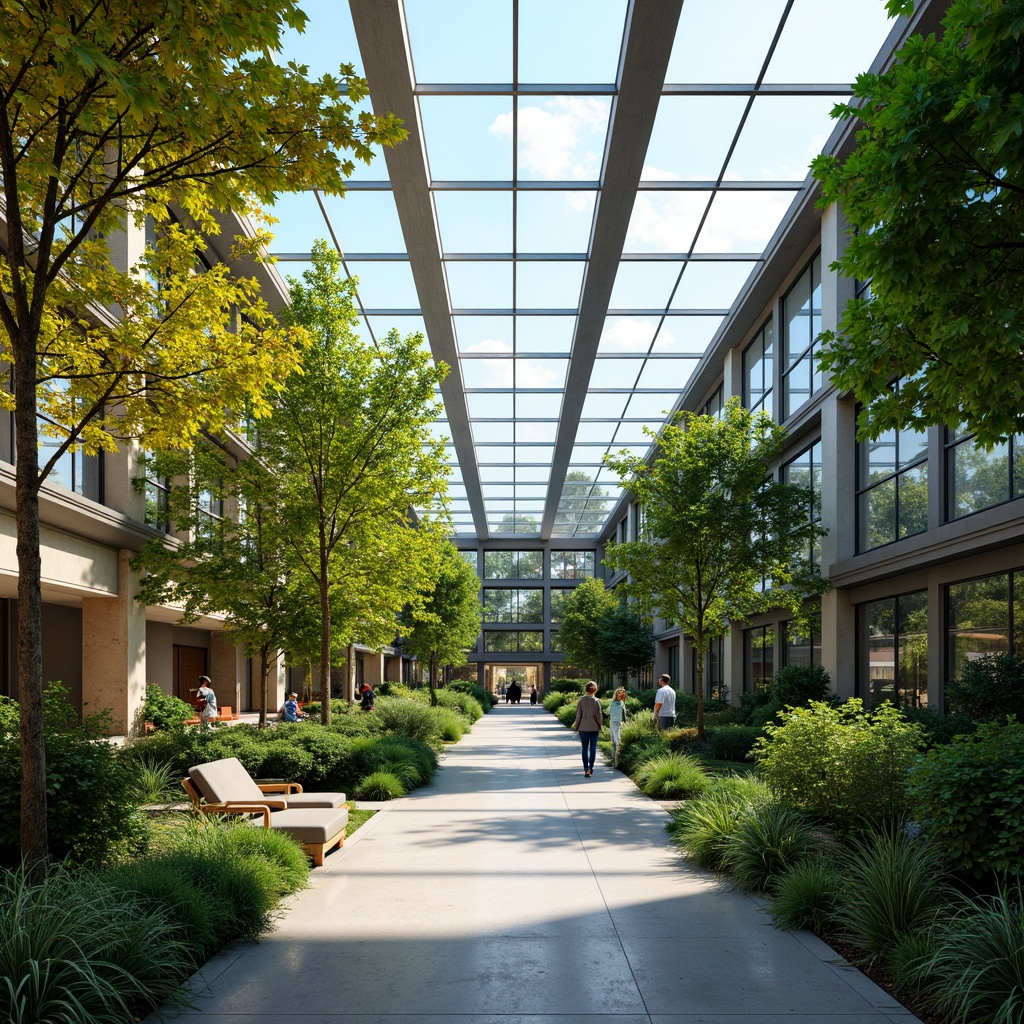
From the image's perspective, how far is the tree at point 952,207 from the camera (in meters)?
5.73

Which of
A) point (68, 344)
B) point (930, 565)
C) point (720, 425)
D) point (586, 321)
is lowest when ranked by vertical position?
point (930, 565)

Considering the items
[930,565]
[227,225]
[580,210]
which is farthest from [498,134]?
[930,565]

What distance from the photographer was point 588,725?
18.2 metres

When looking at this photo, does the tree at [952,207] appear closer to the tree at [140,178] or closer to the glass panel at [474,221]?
the tree at [140,178]

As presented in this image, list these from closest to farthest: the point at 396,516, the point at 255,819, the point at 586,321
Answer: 1. the point at 255,819
2. the point at 396,516
3. the point at 586,321

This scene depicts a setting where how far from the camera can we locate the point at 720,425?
832 inches

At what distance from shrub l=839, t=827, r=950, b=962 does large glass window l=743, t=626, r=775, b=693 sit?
18.6m

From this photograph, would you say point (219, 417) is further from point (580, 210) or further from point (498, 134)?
point (580, 210)

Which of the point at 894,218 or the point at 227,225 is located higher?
the point at 227,225

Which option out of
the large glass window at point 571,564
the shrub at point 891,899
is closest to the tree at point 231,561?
the shrub at point 891,899

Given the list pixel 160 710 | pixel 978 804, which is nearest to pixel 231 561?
pixel 160 710

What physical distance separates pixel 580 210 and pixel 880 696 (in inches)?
446

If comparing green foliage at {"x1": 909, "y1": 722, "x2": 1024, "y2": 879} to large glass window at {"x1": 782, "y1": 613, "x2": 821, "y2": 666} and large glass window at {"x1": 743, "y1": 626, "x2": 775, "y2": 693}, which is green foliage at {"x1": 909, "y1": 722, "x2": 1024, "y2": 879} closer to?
large glass window at {"x1": 782, "y1": 613, "x2": 821, "y2": 666}

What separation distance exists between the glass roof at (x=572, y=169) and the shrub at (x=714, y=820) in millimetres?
9111
